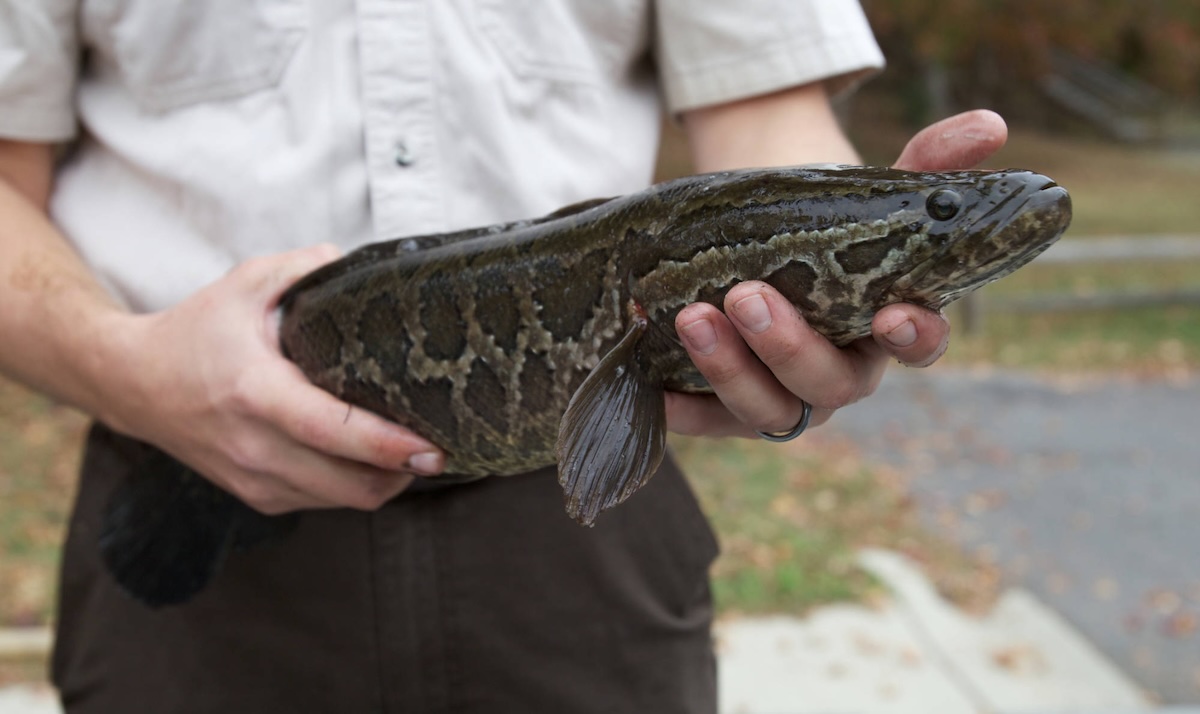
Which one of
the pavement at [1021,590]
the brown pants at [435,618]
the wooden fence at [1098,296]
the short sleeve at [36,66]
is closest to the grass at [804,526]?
the pavement at [1021,590]

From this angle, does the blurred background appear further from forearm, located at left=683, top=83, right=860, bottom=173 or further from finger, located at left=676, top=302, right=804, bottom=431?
finger, located at left=676, top=302, right=804, bottom=431

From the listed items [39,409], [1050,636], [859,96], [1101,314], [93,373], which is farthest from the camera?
[859,96]

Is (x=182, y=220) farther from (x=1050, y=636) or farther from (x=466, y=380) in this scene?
(x=1050, y=636)

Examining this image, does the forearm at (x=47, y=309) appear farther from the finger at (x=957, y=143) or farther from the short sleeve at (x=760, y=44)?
the finger at (x=957, y=143)

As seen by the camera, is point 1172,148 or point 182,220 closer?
point 182,220

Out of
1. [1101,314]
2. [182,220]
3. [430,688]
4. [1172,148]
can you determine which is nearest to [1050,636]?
[430,688]
